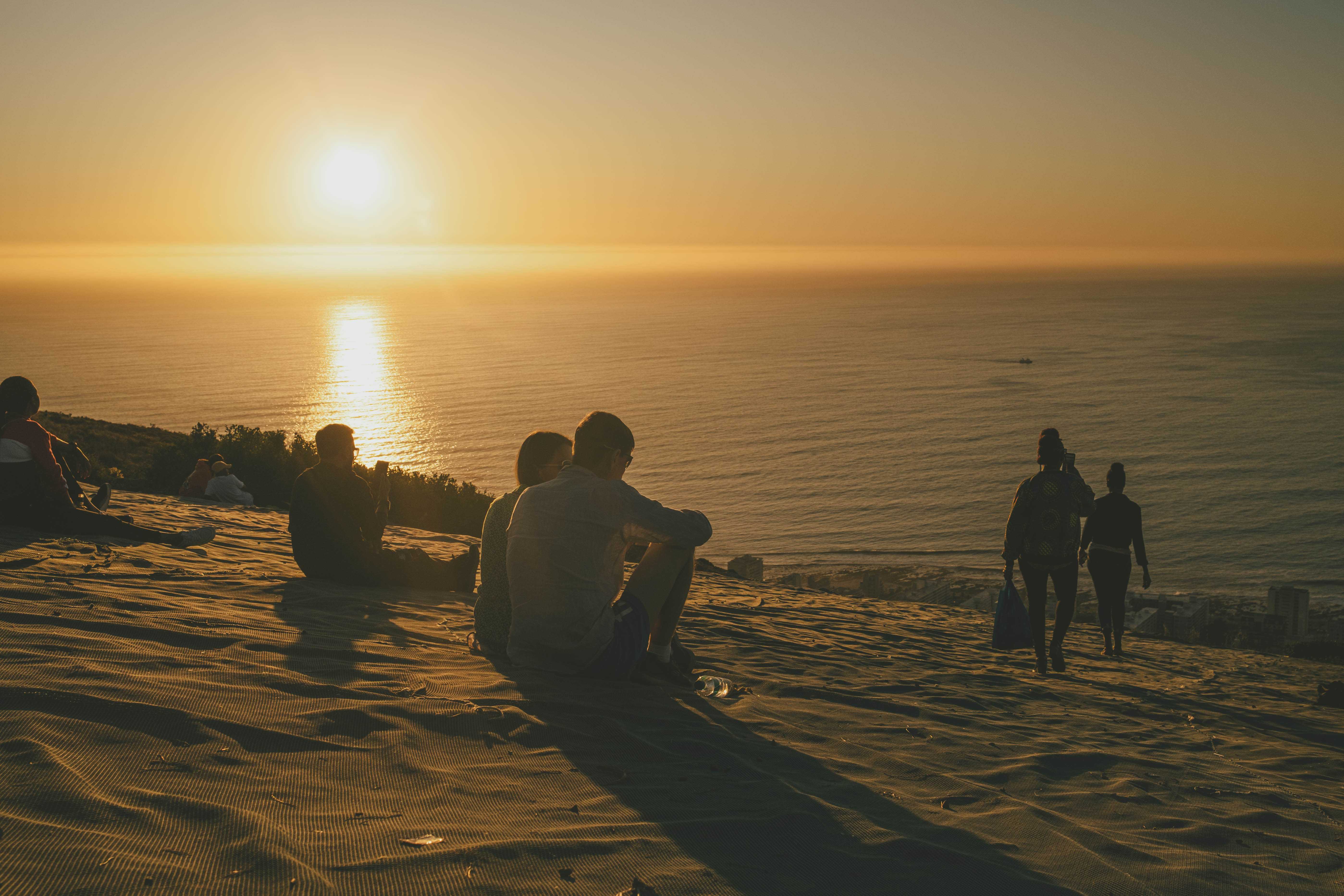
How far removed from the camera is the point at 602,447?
4523mm

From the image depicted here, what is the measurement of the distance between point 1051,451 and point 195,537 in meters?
7.99

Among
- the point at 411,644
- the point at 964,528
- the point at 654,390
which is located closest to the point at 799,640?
the point at 411,644

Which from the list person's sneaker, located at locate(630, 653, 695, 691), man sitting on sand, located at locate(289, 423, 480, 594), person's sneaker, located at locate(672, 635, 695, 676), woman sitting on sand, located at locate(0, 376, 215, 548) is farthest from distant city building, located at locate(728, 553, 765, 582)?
person's sneaker, located at locate(630, 653, 695, 691)

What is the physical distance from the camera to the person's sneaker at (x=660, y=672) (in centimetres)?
518

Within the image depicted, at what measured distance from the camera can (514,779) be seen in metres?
3.49

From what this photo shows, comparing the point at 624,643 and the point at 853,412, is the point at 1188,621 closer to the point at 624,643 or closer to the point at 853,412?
the point at 624,643

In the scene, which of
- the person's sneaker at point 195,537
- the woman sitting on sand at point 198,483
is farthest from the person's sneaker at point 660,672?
the woman sitting on sand at point 198,483

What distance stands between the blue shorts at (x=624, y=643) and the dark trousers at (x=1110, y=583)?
6267 millimetres

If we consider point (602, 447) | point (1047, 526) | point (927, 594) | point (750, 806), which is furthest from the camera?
point (927, 594)

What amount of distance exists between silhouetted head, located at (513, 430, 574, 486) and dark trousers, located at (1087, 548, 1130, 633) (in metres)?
6.37

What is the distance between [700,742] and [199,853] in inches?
90.2

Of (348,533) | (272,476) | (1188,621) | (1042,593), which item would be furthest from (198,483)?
(1188,621)

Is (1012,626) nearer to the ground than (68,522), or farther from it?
nearer to the ground

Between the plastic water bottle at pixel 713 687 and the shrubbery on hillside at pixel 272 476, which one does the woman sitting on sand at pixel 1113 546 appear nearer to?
the plastic water bottle at pixel 713 687
